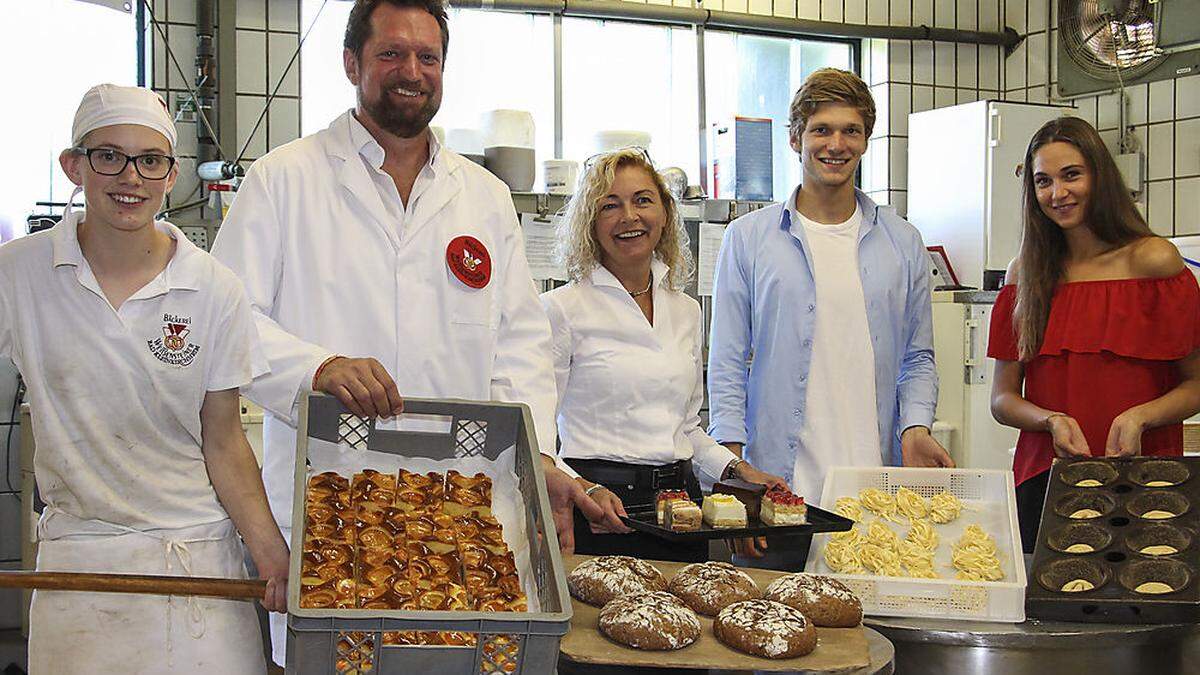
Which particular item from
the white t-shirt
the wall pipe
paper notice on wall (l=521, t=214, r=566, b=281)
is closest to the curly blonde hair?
the white t-shirt

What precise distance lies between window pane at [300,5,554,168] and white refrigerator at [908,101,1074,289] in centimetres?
166

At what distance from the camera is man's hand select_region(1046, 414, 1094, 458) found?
2.27 meters

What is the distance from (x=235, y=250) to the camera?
201cm

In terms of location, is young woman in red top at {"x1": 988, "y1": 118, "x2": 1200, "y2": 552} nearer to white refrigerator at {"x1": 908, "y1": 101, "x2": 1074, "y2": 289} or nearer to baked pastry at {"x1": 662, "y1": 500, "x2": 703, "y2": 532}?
baked pastry at {"x1": 662, "y1": 500, "x2": 703, "y2": 532}

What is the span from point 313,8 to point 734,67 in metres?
1.82

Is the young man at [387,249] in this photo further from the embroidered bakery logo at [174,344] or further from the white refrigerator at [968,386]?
the white refrigerator at [968,386]

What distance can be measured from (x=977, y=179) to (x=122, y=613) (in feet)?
13.1

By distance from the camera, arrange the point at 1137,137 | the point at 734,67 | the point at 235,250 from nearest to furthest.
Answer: the point at 235,250 < the point at 1137,137 < the point at 734,67

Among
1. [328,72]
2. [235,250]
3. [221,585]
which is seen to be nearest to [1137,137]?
[328,72]

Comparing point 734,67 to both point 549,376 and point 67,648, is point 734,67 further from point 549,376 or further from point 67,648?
point 67,648

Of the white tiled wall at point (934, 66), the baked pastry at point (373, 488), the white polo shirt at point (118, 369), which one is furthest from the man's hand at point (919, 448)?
the white tiled wall at point (934, 66)

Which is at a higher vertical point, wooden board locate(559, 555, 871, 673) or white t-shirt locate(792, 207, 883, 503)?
white t-shirt locate(792, 207, 883, 503)

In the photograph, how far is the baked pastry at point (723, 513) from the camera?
220cm

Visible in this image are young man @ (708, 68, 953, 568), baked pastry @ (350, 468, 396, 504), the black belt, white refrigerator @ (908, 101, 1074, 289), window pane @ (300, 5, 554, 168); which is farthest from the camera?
white refrigerator @ (908, 101, 1074, 289)
